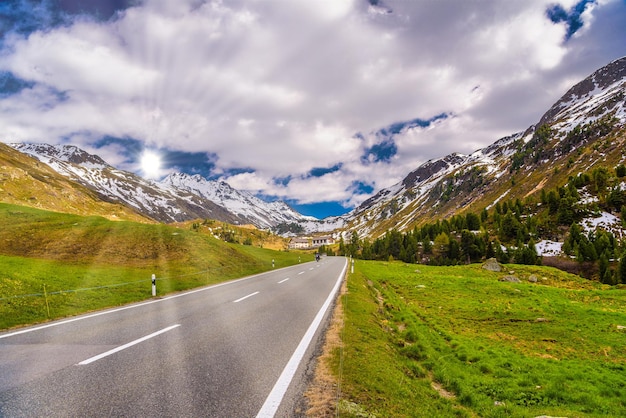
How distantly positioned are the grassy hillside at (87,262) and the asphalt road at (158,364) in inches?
176

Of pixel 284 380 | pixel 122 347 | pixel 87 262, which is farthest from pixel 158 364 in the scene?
pixel 87 262

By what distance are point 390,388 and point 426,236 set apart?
113737mm

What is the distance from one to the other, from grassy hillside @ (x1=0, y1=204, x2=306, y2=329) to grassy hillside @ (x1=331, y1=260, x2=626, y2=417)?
13.1 meters

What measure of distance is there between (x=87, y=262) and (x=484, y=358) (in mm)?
31284

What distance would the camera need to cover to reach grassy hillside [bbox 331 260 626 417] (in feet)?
21.0

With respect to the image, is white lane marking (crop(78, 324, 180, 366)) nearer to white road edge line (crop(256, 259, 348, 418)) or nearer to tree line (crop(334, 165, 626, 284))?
white road edge line (crop(256, 259, 348, 418))

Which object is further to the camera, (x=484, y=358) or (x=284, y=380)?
(x=484, y=358)

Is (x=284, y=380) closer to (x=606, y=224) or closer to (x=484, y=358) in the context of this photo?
(x=484, y=358)

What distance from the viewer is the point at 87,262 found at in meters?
27.2

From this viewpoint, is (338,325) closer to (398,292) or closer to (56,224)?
(398,292)

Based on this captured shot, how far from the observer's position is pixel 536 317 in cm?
1766

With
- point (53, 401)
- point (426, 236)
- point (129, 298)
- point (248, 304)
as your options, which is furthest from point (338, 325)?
point (426, 236)

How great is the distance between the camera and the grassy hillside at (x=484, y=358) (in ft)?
21.0

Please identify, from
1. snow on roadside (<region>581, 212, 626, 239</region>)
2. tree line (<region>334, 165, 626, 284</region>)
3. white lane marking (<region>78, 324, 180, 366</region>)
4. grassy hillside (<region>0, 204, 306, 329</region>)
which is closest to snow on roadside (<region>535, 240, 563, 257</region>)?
tree line (<region>334, 165, 626, 284</region>)
